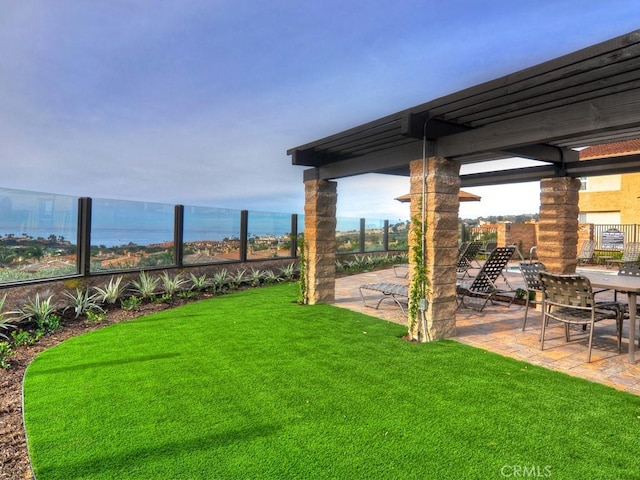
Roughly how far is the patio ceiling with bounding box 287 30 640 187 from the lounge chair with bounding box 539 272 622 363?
1705 millimetres

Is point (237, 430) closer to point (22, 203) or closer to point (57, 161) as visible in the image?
point (22, 203)

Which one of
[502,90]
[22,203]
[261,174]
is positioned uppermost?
[261,174]

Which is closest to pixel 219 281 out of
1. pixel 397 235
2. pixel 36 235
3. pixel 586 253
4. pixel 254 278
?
pixel 254 278

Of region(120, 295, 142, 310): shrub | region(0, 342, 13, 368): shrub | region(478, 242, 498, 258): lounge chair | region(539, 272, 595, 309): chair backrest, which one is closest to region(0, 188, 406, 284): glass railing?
region(120, 295, 142, 310): shrub

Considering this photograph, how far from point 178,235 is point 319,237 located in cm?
426

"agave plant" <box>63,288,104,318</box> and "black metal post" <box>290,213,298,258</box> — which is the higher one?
"black metal post" <box>290,213,298,258</box>

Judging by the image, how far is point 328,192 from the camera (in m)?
7.94

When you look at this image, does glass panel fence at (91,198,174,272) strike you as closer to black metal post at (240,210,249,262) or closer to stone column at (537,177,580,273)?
black metal post at (240,210,249,262)

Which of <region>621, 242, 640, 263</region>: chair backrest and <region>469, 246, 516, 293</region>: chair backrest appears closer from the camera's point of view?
<region>469, 246, 516, 293</region>: chair backrest

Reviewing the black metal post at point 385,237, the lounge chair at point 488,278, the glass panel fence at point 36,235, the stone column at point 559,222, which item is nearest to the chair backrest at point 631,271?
Result: the stone column at point 559,222

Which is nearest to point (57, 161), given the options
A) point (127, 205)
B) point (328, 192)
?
point (127, 205)

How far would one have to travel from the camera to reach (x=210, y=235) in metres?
10.8

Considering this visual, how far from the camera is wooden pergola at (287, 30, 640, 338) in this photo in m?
3.46

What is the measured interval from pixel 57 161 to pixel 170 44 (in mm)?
5364
